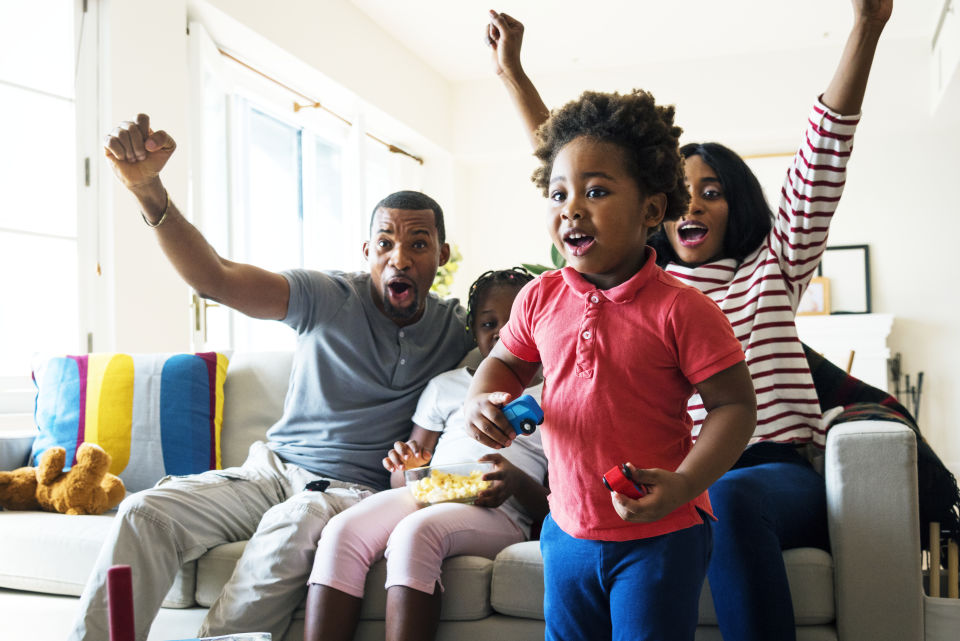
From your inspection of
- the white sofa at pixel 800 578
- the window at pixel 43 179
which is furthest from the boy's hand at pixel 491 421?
the window at pixel 43 179

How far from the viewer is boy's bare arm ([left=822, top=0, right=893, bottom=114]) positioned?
134cm

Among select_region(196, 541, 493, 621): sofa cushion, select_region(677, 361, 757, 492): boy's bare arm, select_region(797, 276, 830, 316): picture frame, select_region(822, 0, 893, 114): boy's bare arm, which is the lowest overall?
select_region(196, 541, 493, 621): sofa cushion

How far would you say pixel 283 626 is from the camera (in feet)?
5.12

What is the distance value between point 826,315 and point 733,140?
4.81 feet

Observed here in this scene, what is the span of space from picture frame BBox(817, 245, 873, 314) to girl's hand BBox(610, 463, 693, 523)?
5.61 metres

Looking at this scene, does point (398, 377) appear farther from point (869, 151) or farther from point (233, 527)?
point (869, 151)

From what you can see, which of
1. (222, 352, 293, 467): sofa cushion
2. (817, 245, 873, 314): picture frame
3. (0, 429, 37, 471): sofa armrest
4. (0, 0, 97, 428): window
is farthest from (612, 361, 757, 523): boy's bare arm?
(817, 245, 873, 314): picture frame

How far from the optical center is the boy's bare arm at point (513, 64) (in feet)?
5.38

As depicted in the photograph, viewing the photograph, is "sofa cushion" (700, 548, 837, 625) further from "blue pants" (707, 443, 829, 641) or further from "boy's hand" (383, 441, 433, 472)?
"boy's hand" (383, 441, 433, 472)

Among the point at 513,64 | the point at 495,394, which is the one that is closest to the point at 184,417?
the point at 513,64

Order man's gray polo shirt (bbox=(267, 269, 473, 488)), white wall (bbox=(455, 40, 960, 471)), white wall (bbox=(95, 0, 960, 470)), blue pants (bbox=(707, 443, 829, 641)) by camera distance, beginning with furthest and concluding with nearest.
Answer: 1. white wall (bbox=(455, 40, 960, 471))
2. white wall (bbox=(95, 0, 960, 470))
3. man's gray polo shirt (bbox=(267, 269, 473, 488))
4. blue pants (bbox=(707, 443, 829, 641))

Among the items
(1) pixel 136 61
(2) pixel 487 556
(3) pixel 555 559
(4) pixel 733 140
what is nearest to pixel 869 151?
(4) pixel 733 140

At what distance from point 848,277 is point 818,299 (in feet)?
0.89

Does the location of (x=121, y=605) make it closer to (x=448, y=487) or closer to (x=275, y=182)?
(x=448, y=487)
